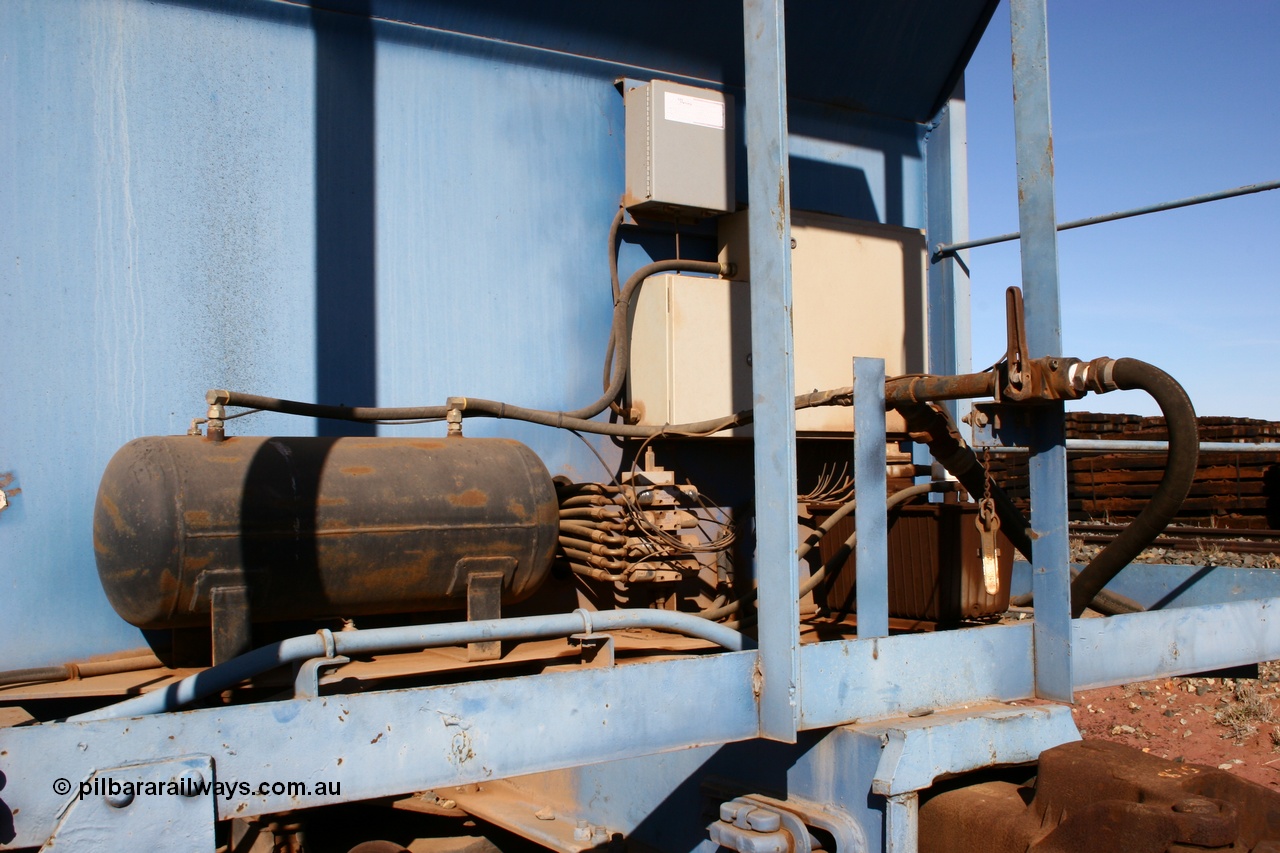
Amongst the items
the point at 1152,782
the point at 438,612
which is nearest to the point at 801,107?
the point at 438,612

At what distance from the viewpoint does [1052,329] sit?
2.45 metres

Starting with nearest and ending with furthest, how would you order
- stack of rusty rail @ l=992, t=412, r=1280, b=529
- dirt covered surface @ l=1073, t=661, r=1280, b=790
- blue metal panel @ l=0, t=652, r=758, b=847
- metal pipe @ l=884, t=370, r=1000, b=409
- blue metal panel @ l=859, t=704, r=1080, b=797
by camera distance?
blue metal panel @ l=0, t=652, r=758, b=847
blue metal panel @ l=859, t=704, r=1080, b=797
metal pipe @ l=884, t=370, r=1000, b=409
dirt covered surface @ l=1073, t=661, r=1280, b=790
stack of rusty rail @ l=992, t=412, r=1280, b=529

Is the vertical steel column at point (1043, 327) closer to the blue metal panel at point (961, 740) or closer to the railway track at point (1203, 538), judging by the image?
the blue metal panel at point (961, 740)

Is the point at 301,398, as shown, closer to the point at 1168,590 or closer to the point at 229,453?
the point at 229,453

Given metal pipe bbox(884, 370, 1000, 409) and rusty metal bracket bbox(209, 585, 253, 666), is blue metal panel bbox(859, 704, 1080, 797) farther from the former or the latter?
rusty metal bracket bbox(209, 585, 253, 666)

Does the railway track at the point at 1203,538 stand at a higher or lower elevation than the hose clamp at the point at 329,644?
lower

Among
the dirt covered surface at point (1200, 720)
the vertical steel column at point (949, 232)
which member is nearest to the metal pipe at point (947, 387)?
the vertical steel column at point (949, 232)

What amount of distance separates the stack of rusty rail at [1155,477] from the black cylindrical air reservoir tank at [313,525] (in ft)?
31.1

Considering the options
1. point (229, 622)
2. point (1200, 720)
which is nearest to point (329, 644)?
point (229, 622)

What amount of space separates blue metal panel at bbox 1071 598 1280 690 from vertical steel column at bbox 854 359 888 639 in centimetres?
54

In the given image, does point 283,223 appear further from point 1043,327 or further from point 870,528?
point 1043,327

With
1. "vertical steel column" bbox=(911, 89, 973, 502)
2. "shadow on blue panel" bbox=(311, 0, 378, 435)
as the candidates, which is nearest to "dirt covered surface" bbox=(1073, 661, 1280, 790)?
"vertical steel column" bbox=(911, 89, 973, 502)

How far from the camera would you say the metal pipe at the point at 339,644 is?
185cm

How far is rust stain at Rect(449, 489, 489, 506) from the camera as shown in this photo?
9.33 ft
